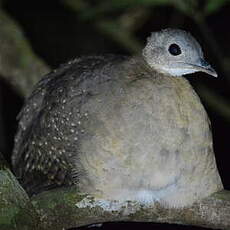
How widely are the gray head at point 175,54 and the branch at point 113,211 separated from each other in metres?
0.70

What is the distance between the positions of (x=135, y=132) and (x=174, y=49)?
591 millimetres

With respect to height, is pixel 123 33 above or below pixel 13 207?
above

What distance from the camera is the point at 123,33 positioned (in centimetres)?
645

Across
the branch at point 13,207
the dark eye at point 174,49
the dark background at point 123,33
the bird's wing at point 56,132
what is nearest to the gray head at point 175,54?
the dark eye at point 174,49

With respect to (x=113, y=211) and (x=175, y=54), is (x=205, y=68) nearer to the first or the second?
(x=175, y=54)

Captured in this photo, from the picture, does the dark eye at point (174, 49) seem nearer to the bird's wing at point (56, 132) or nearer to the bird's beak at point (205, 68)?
the bird's beak at point (205, 68)

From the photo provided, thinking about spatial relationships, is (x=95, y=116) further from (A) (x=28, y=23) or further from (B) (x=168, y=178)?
(A) (x=28, y=23)

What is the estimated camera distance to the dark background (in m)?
5.28

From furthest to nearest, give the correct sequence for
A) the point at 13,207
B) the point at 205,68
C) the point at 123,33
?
the point at 123,33
the point at 205,68
the point at 13,207

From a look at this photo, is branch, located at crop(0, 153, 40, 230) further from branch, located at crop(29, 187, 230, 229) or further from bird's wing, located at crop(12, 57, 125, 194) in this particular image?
bird's wing, located at crop(12, 57, 125, 194)

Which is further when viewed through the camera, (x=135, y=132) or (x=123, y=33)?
(x=123, y=33)

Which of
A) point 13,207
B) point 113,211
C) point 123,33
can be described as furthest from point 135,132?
point 123,33

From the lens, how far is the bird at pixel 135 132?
3664mm

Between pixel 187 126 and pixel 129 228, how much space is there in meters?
1.13
